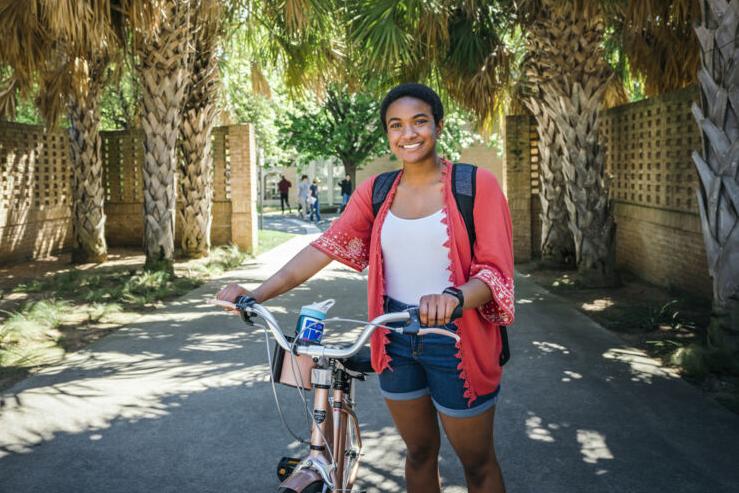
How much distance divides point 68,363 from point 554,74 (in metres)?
7.60

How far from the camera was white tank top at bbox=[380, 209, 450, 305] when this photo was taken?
8.73ft

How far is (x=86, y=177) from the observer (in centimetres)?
1413

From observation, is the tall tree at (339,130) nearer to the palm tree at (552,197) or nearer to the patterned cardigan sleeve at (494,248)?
the palm tree at (552,197)

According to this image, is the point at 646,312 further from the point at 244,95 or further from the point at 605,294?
the point at 244,95

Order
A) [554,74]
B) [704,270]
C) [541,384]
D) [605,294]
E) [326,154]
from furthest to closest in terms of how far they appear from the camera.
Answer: [326,154], [554,74], [605,294], [704,270], [541,384]

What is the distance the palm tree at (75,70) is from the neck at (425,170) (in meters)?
6.25

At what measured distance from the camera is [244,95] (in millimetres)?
29234

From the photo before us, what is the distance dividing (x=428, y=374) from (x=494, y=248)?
50cm

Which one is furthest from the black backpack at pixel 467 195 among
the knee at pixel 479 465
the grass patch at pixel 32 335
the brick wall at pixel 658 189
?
the brick wall at pixel 658 189

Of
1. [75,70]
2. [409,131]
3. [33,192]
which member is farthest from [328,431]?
[33,192]

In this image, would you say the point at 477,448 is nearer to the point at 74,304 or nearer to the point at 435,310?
the point at 435,310

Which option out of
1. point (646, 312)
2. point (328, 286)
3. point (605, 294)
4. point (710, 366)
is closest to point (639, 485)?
point (710, 366)

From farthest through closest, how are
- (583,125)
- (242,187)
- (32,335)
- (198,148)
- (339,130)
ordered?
(339,130)
(242,187)
(198,148)
(583,125)
(32,335)

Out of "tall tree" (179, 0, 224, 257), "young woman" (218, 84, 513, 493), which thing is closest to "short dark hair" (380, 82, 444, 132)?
"young woman" (218, 84, 513, 493)
